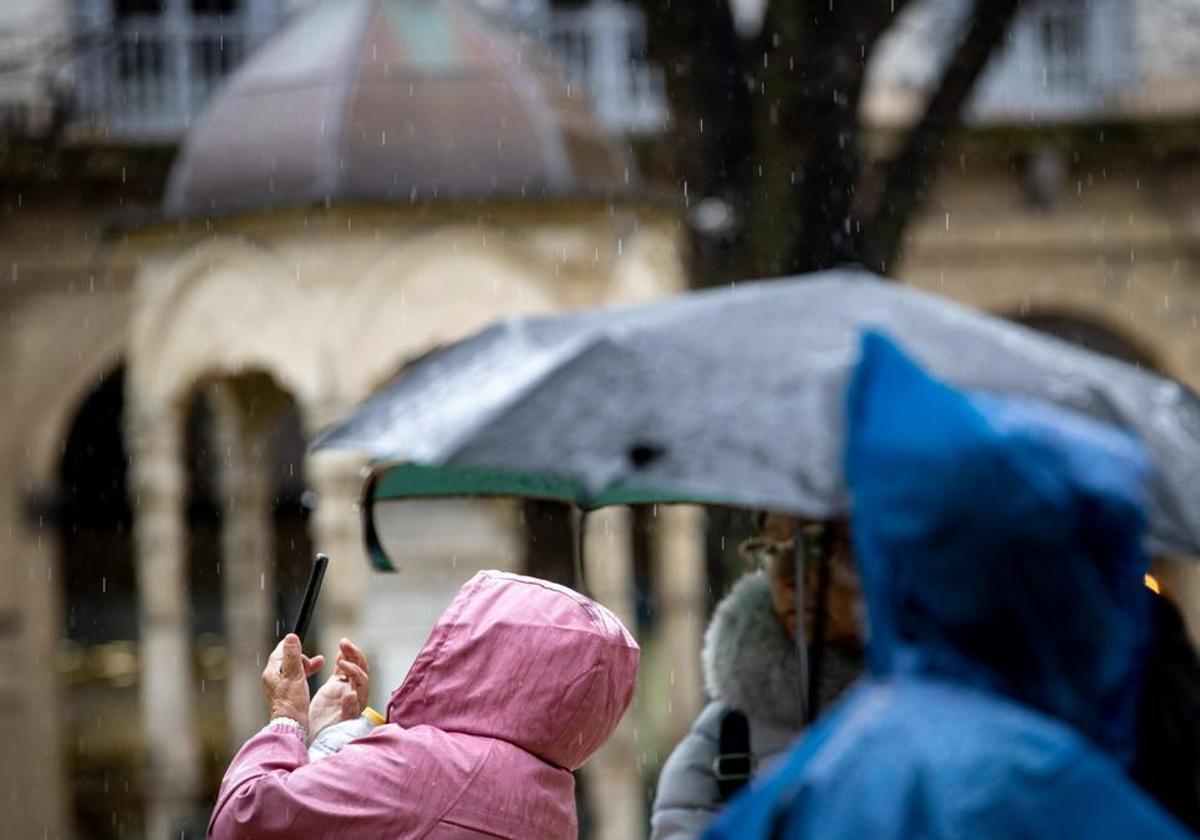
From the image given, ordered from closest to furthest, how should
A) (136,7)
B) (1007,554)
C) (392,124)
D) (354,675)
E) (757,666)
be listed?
1. (1007,554)
2. (354,675)
3. (757,666)
4. (392,124)
5. (136,7)

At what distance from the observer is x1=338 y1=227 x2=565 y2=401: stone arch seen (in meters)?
11.1

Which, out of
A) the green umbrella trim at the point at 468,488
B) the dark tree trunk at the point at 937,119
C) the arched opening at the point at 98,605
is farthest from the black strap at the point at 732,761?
the arched opening at the point at 98,605

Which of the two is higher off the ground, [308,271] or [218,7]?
[218,7]

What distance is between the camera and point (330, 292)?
444 inches

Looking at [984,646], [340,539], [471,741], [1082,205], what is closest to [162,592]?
[340,539]

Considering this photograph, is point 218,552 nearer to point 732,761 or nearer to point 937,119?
point 937,119

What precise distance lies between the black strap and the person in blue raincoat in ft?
6.58

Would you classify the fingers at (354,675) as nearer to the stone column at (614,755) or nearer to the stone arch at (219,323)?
the stone column at (614,755)

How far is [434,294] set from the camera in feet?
37.0

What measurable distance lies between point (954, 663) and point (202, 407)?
1664cm

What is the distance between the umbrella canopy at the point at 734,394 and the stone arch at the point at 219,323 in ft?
23.7

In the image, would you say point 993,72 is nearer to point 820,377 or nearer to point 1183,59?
point 1183,59

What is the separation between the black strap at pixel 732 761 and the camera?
4434mm

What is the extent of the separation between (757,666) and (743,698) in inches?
2.5
